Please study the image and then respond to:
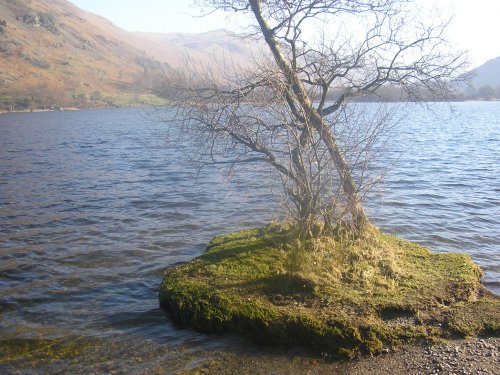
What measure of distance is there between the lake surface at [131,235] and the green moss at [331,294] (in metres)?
0.55

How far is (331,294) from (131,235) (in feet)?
29.3

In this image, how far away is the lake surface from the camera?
8.30 meters

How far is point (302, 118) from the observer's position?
10.3m

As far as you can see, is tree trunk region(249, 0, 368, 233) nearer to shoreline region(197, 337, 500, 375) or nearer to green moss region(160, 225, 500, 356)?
green moss region(160, 225, 500, 356)

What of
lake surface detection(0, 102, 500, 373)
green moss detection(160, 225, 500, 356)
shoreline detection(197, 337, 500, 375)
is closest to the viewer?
shoreline detection(197, 337, 500, 375)

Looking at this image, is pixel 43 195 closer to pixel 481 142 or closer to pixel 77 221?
pixel 77 221

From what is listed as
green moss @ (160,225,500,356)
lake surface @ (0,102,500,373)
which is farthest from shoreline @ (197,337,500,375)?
green moss @ (160,225,500,356)

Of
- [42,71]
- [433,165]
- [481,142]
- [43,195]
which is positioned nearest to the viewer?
[43,195]

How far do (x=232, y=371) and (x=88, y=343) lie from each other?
3.00m

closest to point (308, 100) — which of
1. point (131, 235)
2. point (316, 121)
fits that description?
point (316, 121)

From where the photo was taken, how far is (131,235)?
51.8ft

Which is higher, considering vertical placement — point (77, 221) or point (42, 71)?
point (42, 71)

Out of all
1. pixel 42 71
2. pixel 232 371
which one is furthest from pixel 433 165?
pixel 42 71

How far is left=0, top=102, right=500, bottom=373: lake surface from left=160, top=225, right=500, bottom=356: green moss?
1.79 feet
